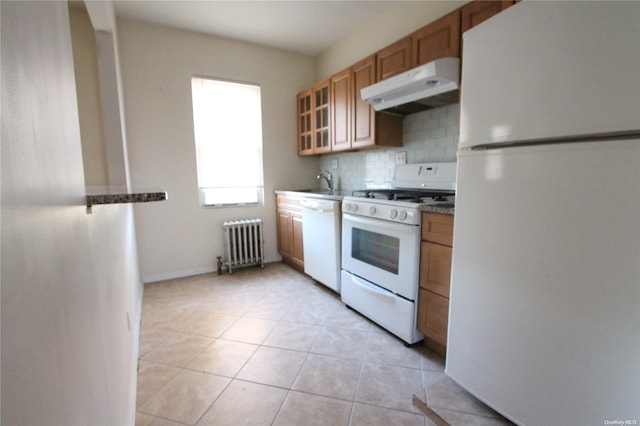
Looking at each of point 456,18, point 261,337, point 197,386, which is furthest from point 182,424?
point 456,18

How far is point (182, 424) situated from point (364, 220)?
5.24ft

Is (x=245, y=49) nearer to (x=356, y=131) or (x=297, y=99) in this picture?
→ (x=297, y=99)

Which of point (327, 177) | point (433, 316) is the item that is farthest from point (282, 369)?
point (327, 177)

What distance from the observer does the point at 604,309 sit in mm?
955

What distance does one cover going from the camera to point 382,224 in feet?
6.67

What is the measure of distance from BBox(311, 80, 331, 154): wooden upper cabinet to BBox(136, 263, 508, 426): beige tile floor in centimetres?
170

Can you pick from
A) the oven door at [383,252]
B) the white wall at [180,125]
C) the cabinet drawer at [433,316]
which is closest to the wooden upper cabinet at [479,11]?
the oven door at [383,252]

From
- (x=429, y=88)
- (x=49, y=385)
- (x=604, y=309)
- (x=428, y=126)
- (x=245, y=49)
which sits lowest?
(x=604, y=309)

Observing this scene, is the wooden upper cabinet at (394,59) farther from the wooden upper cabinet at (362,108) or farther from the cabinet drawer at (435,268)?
the cabinet drawer at (435,268)

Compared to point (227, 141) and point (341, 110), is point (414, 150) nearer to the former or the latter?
point (341, 110)

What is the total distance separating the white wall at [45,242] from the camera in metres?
0.34

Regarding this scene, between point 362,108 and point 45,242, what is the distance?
2.54m

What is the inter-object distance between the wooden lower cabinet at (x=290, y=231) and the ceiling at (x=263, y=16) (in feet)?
5.98

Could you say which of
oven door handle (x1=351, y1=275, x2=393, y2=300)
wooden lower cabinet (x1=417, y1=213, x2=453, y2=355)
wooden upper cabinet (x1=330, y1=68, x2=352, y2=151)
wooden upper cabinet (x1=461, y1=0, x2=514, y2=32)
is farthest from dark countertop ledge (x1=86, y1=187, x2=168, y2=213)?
wooden upper cabinet (x1=330, y1=68, x2=352, y2=151)
